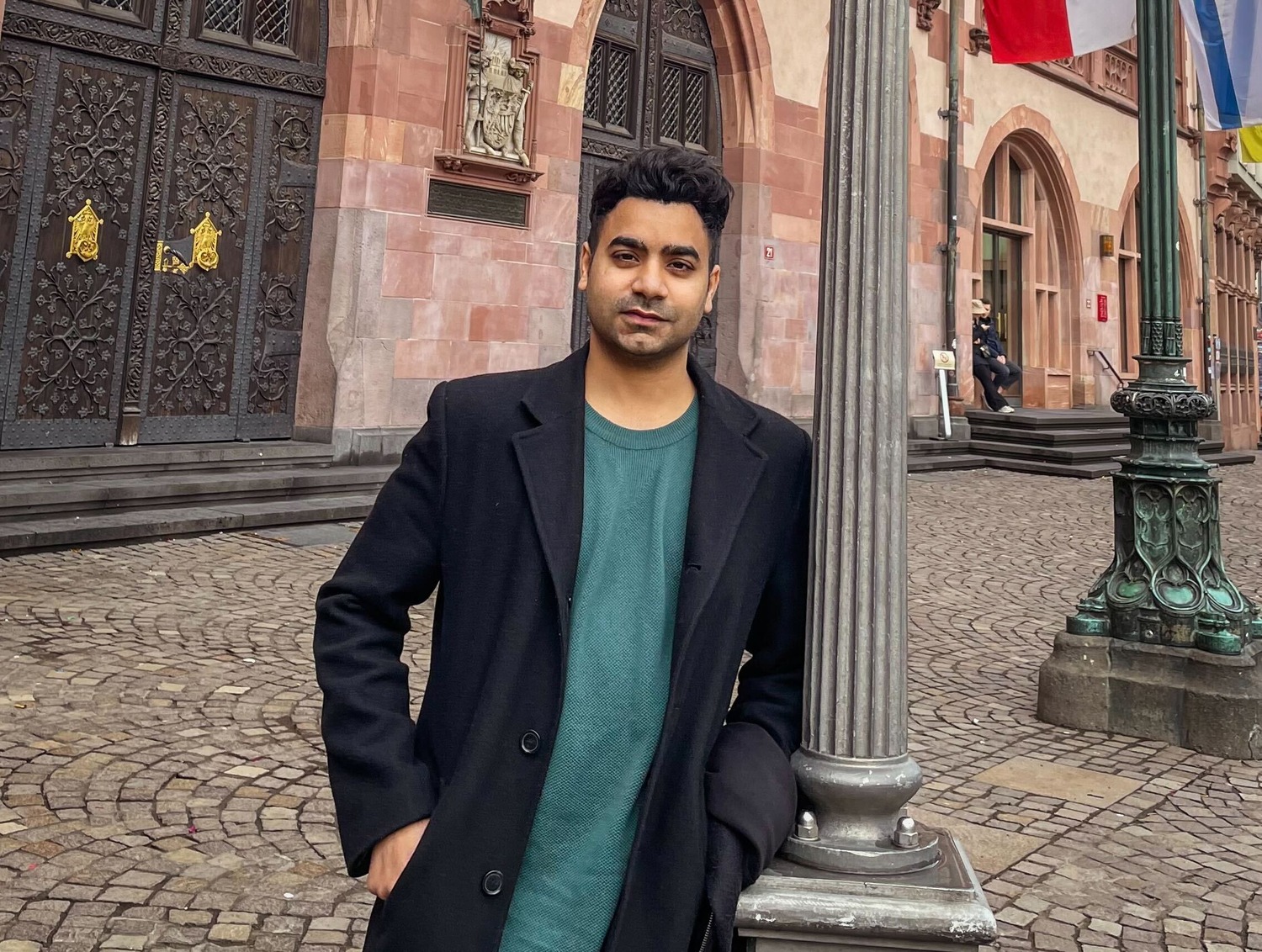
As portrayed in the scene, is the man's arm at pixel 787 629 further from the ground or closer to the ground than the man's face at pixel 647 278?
closer to the ground

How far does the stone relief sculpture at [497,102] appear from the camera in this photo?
10898mm

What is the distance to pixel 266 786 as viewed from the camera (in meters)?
3.81

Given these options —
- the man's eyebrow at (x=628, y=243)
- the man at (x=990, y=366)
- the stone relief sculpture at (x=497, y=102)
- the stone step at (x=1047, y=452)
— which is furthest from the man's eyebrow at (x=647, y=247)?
the man at (x=990, y=366)

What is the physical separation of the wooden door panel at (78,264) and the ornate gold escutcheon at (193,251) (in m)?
0.28

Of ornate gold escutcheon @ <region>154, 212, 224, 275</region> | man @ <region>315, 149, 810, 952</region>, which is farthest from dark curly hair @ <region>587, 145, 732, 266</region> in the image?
ornate gold escutcheon @ <region>154, 212, 224, 275</region>

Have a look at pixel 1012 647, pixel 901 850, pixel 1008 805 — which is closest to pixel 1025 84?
pixel 1012 647

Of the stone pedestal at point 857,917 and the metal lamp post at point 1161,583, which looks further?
the metal lamp post at point 1161,583

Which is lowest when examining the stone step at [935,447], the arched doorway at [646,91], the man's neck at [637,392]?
the man's neck at [637,392]

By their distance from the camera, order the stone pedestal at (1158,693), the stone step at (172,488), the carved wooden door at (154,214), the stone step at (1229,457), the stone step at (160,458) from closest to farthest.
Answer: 1. the stone pedestal at (1158,693)
2. the stone step at (172,488)
3. the stone step at (160,458)
4. the carved wooden door at (154,214)
5. the stone step at (1229,457)

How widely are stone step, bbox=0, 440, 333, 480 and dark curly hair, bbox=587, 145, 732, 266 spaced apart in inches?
303

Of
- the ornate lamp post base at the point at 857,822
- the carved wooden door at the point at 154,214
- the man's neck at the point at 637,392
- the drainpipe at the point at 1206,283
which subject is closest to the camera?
the man's neck at the point at 637,392

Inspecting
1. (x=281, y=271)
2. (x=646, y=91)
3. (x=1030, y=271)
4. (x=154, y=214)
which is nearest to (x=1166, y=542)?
(x=281, y=271)

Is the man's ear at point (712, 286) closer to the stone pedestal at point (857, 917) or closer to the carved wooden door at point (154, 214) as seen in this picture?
the stone pedestal at point (857, 917)

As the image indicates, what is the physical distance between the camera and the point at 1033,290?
68.8 ft
